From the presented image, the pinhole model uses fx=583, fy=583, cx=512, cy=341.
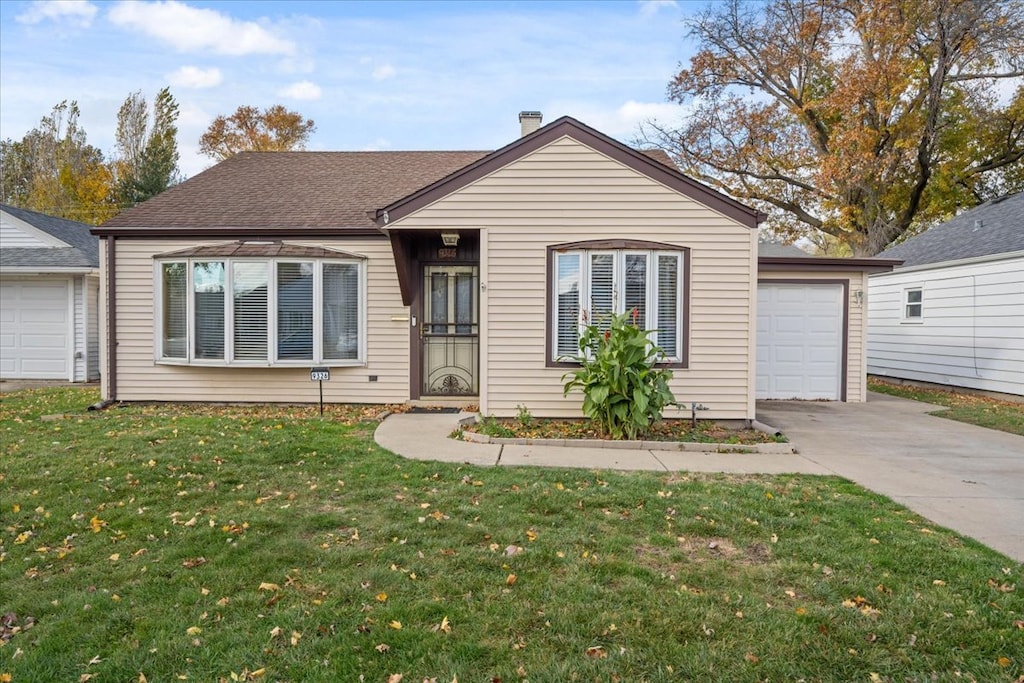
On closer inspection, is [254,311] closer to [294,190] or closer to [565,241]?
[294,190]

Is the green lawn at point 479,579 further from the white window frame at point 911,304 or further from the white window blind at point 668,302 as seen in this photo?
the white window frame at point 911,304

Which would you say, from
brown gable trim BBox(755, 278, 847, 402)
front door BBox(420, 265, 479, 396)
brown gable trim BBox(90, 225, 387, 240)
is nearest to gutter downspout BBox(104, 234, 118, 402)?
brown gable trim BBox(90, 225, 387, 240)

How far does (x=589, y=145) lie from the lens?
7.59 m

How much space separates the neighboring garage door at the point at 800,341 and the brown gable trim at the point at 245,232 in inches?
272

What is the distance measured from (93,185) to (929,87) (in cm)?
3285

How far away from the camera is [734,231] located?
7586mm

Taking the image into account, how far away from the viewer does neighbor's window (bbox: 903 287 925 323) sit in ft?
42.1

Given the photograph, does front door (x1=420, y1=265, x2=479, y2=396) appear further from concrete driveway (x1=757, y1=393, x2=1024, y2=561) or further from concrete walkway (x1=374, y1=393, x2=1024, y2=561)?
concrete driveway (x1=757, y1=393, x2=1024, y2=561)

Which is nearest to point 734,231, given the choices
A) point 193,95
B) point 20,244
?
point 20,244

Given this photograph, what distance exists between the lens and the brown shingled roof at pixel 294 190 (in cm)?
912

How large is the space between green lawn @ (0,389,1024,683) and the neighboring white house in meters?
8.51

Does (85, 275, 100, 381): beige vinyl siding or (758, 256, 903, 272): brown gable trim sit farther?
(85, 275, 100, 381): beige vinyl siding

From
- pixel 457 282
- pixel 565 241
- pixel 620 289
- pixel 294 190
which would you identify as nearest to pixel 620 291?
pixel 620 289

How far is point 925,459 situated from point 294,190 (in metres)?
9.99
